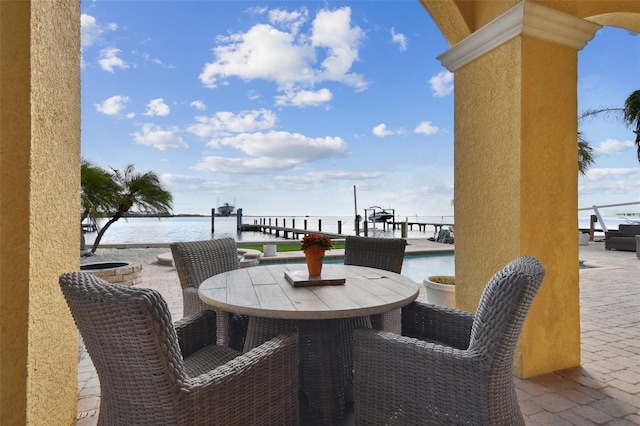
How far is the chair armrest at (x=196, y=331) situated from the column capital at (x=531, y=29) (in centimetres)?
246

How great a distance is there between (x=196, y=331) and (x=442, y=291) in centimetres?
227

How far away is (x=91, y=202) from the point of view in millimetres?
7574

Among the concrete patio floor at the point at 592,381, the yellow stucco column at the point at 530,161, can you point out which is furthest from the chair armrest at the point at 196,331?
the yellow stucco column at the point at 530,161

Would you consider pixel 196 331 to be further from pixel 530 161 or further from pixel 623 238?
pixel 623 238

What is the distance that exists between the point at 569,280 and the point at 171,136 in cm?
1330

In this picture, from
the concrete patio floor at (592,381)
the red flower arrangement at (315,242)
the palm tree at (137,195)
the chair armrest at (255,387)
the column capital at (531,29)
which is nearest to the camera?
the chair armrest at (255,387)

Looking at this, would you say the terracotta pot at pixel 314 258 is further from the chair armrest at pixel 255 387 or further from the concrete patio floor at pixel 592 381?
the concrete patio floor at pixel 592 381

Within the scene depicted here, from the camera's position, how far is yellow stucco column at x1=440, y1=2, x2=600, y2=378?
2.25 metres

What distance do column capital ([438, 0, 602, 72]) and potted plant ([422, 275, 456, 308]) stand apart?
191 cm

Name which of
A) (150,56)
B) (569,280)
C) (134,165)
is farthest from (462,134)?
(134,165)

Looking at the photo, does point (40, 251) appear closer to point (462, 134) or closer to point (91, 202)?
point (462, 134)

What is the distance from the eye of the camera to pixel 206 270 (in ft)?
8.52

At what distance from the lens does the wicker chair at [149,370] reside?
935 millimetres

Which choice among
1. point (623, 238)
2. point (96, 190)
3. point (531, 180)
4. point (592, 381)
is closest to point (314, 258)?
point (531, 180)
